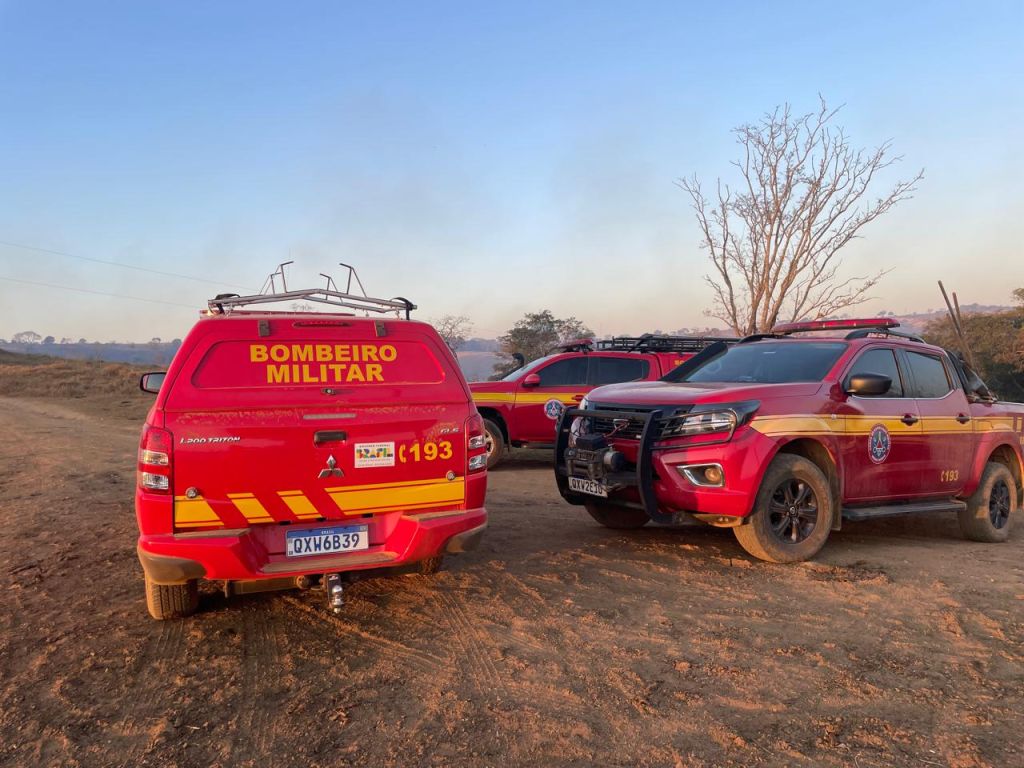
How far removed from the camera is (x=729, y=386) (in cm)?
577

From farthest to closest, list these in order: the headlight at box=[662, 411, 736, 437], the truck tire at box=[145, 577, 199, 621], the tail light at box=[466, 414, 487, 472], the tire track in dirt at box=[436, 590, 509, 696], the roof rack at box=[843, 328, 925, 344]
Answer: the roof rack at box=[843, 328, 925, 344] < the headlight at box=[662, 411, 736, 437] < the tail light at box=[466, 414, 487, 472] < the truck tire at box=[145, 577, 199, 621] < the tire track in dirt at box=[436, 590, 509, 696]

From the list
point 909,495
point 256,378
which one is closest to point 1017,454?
point 909,495

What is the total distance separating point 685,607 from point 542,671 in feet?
4.39

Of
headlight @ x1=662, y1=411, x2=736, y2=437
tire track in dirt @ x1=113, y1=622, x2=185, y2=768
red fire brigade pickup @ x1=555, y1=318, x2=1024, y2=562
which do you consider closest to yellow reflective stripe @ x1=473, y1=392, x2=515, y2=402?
red fire brigade pickup @ x1=555, y1=318, x2=1024, y2=562

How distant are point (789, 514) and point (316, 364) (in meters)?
3.66

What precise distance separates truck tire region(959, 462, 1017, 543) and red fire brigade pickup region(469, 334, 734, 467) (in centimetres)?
503

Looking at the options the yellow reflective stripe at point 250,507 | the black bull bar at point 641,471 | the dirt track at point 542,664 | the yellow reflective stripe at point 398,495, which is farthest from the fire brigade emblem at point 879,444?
the yellow reflective stripe at point 250,507

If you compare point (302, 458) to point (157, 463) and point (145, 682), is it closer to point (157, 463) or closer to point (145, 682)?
point (157, 463)

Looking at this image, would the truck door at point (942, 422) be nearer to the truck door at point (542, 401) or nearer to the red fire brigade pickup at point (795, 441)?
the red fire brigade pickup at point (795, 441)

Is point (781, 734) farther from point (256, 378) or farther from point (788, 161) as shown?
point (788, 161)

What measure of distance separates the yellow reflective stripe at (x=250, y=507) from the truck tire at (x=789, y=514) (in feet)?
11.1

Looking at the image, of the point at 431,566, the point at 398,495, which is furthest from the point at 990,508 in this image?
the point at 398,495

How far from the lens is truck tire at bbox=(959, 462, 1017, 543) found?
6.98 metres

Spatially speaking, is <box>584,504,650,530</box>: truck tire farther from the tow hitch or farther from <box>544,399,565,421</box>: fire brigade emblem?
<box>544,399,565,421</box>: fire brigade emblem
